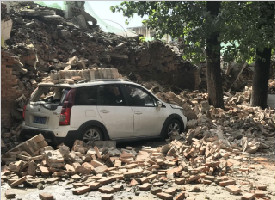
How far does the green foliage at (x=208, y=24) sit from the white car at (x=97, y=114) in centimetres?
431

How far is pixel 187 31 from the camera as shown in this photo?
1448 centimetres

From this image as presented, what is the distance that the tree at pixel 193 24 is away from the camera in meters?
13.3

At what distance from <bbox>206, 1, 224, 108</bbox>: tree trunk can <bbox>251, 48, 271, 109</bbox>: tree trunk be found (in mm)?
1826

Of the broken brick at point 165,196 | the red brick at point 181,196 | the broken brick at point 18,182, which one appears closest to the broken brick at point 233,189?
the red brick at point 181,196

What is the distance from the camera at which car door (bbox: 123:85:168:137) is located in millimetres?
9352

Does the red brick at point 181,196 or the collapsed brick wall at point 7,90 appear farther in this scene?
the collapsed brick wall at point 7,90

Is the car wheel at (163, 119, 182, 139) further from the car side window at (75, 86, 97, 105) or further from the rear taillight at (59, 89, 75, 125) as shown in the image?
the rear taillight at (59, 89, 75, 125)

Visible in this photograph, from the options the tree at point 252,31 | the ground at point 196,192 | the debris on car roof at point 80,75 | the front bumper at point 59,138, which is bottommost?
the ground at point 196,192

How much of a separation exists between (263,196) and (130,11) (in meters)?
10.2

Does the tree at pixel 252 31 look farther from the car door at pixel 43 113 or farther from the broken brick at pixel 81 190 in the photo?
the broken brick at pixel 81 190

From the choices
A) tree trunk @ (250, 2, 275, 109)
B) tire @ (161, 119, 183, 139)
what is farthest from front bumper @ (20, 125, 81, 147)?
tree trunk @ (250, 2, 275, 109)

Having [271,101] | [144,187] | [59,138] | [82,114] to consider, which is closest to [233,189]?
[144,187]

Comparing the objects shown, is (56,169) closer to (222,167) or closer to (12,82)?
(222,167)

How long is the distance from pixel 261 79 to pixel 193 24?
12.9 feet
